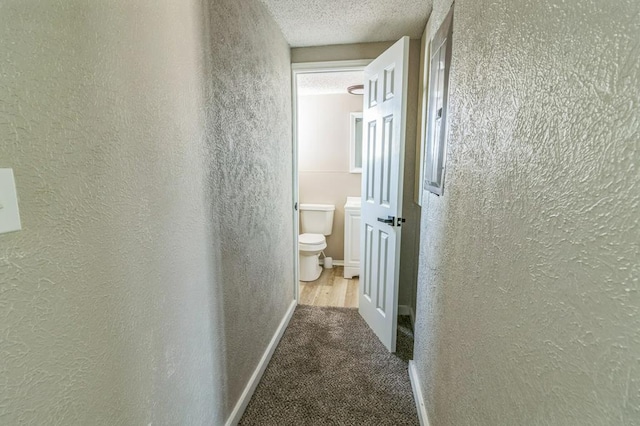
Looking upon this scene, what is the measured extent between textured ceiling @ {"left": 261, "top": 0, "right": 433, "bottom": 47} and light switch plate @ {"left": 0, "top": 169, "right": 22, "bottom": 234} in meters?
1.77

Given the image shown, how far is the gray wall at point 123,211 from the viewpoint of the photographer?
0.60 m

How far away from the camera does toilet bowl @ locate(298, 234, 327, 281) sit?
135 inches

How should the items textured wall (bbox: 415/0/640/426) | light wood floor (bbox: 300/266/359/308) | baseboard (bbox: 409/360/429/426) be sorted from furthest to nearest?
light wood floor (bbox: 300/266/359/308)
baseboard (bbox: 409/360/429/426)
textured wall (bbox: 415/0/640/426)

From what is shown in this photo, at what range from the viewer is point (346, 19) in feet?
6.76

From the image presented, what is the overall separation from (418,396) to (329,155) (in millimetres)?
2955

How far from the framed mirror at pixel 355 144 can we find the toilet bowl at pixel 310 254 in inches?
40.5

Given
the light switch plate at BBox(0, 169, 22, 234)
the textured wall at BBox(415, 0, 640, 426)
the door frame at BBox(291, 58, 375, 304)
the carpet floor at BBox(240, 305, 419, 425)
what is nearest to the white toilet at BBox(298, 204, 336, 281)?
the door frame at BBox(291, 58, 375, 304)

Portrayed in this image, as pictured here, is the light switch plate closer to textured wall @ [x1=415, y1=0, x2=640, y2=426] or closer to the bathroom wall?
textured wall @ [x1=415, y1=0, x2=640, y2=426]

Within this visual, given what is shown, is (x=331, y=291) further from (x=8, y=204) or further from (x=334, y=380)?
(x=8, y=204)

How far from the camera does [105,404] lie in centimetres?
79

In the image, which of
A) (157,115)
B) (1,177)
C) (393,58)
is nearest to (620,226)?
(1,177)

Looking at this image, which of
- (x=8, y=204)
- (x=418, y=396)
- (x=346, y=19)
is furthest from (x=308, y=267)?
(x=8, y=204)

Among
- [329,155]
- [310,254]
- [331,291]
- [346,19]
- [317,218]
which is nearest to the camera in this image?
[346,19]

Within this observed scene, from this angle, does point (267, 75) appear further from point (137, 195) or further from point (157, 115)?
point (137, 195)
